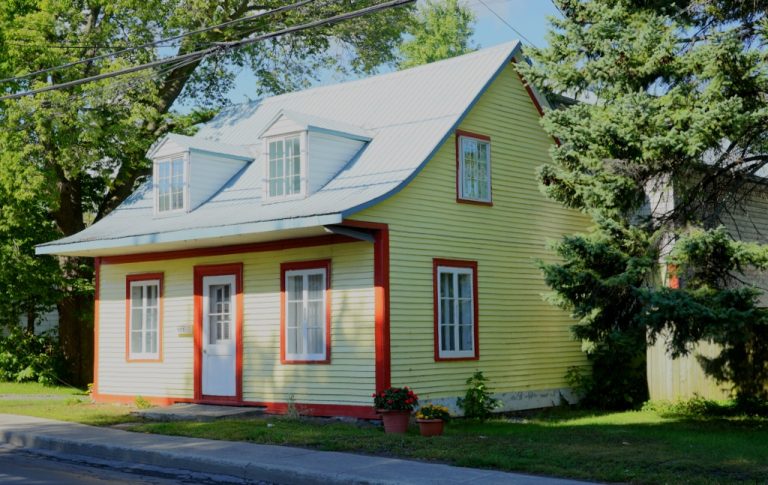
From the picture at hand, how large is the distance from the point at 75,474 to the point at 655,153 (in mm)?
9328

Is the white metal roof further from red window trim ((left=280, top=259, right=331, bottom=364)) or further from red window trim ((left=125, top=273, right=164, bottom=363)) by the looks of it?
red window trim ((left=280, top=259, right=331, bottom=364))

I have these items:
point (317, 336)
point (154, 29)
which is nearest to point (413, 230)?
point (317, 336)

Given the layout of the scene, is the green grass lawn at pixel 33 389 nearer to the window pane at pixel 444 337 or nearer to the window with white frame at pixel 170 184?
the window with white frame at pixel 170 184

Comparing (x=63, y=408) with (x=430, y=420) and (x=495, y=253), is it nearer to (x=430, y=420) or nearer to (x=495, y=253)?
(x=430, y=420)

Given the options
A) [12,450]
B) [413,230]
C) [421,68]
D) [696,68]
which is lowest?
[12,450]

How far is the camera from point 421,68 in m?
20.6

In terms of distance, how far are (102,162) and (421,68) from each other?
11.4 meters

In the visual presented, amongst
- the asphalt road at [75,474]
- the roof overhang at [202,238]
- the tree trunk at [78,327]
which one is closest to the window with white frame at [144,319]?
the roof overhang at [202,238]

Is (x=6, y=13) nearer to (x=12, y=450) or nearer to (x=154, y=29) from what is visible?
(x=154, y=29)

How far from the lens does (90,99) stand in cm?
2423

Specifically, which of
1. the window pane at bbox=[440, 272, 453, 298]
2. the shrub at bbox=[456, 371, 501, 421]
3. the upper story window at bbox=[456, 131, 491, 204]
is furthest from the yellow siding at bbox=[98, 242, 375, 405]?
the upper story window at bbox=[456, 131, 491, 204]

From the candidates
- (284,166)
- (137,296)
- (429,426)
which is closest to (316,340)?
(284,166)

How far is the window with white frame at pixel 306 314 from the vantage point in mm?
17281

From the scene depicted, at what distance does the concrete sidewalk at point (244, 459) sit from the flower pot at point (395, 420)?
219 cm
